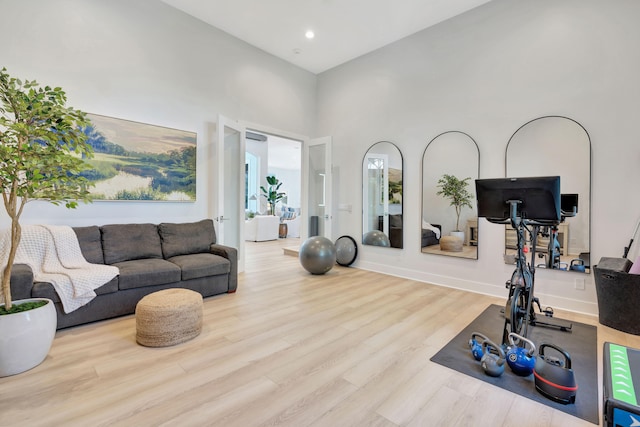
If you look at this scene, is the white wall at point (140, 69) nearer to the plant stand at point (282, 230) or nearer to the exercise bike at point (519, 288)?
the exercise bike at point (519, 288)

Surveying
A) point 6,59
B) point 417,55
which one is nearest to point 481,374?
point 417,55

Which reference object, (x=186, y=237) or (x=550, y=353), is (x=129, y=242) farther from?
(x=550, y=353)

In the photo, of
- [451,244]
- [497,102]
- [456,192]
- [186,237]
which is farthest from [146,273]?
[497,102]

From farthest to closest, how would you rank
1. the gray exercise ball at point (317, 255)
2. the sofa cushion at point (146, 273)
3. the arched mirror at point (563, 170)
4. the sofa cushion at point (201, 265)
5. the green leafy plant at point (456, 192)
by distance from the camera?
the gray exercise ball at point (317, 255)
the green leafy plant at point (456, 192)
the sofa cushion at point (201, 265)
the arched mirror at point (563, 170)
the sofa cushion at point (146, 273)

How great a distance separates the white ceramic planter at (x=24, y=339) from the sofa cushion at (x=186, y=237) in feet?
5.18

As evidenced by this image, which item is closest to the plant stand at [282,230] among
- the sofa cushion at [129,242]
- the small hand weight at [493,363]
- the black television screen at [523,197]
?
the sofa cushion at [129,242]

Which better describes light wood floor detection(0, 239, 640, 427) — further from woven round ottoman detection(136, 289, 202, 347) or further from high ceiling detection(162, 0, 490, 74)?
high ceiling detection(162, 0, 490, 74)

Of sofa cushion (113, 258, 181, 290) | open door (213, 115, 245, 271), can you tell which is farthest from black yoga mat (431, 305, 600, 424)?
open door (213, 115, 245, 271)

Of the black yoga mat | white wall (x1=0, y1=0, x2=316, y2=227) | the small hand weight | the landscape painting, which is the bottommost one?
the black yoga mat

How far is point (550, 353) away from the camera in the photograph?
7.69ft

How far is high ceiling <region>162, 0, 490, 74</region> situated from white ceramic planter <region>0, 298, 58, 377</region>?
395 centimetres

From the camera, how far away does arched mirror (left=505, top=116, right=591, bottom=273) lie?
10.4 ft

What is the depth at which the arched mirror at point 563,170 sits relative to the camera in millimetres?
3168

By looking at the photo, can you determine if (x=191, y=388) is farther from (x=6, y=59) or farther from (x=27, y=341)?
(x=6, y=59)
